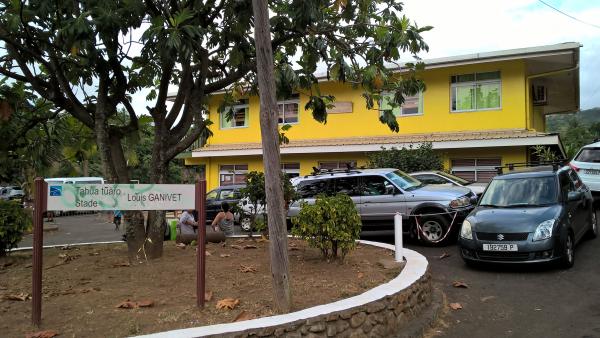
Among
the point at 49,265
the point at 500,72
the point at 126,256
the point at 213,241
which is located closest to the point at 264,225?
the point at 213,241

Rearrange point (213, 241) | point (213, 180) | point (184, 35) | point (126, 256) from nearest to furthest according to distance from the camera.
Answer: point (184, 35) < point (126, 256) < point (213, 241) < point (213, 180)

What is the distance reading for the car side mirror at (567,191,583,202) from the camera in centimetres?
905

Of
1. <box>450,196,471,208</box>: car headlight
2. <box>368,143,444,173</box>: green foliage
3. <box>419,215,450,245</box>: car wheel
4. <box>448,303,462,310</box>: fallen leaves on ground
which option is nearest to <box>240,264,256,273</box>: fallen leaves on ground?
<box>448,303,462,310</box>: fallen leaves on ground

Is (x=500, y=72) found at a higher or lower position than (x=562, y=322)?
higher

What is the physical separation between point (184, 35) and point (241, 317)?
3.22 m

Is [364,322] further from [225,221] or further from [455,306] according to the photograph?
[225,221]

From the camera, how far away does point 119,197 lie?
16.6ft

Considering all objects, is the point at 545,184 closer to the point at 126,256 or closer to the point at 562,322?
the point at 562,322

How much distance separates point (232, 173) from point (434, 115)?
10274 millimetres

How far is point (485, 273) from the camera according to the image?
8461 mm

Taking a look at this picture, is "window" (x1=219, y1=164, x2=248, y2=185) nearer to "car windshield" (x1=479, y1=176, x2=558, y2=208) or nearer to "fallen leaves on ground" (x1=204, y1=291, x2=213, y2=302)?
"car windshield" (x1=479, y1=176, x2=558, y2=208)

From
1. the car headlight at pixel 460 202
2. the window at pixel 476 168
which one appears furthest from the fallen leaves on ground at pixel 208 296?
the window at pixel 476 168

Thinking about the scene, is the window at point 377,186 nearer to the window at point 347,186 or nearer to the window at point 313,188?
the window at point 347,186

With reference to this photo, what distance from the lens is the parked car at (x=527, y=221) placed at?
8031 millimetres
